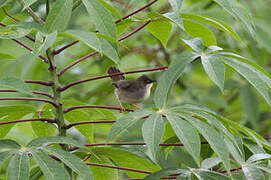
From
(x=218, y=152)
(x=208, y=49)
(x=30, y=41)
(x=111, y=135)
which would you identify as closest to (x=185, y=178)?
(x=218, y=152)

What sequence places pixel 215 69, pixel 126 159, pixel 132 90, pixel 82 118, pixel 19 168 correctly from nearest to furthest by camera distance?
1. pixel 19 168
2. pixel 215 69
3. pixel 126 159
4. pixel 82 118
5. pixel 132 90

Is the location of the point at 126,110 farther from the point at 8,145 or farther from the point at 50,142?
the point at 8,145

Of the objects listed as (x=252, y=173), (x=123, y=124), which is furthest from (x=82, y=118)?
(x=252, y=173)

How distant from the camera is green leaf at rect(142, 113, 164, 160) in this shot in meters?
1.98

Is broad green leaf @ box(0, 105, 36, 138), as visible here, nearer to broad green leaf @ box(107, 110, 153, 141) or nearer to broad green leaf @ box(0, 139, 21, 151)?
broad green leaf @ box(0, 139, 21, 151)

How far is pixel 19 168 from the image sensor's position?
1.95 metres

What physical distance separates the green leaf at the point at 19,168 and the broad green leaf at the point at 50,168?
0.05 m

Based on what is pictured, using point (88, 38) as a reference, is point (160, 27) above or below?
above

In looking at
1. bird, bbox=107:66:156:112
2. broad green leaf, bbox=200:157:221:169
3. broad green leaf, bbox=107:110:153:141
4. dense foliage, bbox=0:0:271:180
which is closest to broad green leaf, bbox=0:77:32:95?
dense foliage, bbox=0:0:271:180

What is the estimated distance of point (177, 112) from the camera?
2.37 m

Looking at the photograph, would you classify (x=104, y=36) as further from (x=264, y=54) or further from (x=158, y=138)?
(x=264, y=54)

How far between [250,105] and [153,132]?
11.9ft

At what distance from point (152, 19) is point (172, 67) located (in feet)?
1.08

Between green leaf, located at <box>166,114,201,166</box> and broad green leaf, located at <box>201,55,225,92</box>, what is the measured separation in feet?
0.92
